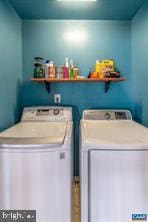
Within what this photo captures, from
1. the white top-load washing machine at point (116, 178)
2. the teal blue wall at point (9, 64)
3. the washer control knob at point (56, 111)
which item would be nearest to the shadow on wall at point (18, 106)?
the teal blue wall at point (9, 64)

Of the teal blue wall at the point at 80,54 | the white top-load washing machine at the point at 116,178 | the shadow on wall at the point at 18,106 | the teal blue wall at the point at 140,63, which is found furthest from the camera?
the teal blue wall at the point at 80,54

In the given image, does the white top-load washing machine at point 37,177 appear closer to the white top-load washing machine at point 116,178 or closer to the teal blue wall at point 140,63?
the white top-load washing machine at point 116,178

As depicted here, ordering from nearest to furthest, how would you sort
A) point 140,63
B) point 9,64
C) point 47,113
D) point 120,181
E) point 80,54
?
1. point 120,181
2. point 9,64
3. point 140,63
4. point 47,113
5. point 80,54

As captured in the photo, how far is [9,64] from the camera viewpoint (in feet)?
8.27

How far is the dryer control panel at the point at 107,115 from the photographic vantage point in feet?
9.42

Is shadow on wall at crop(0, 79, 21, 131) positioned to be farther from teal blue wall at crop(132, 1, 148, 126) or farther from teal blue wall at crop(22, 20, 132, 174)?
teal blue wall at crop(132, 1, 148, 126)

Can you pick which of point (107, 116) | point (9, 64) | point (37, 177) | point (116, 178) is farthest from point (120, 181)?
point (9, 64)

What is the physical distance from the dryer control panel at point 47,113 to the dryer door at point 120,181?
50.5 inches

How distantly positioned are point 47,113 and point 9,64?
2.45 feet

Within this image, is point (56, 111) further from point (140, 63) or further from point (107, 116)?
point (140, 63)

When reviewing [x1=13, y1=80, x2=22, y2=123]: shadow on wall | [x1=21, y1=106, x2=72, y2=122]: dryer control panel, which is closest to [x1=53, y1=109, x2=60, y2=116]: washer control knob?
[x1=21, y1=106, x2=72, y2=122]: dryer control panel

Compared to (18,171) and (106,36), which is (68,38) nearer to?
(106,36)

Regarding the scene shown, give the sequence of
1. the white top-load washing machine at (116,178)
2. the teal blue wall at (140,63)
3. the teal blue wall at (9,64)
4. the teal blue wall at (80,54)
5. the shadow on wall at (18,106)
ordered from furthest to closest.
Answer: the teal blue wall at (80,54) → the shadow on wall at (18,106) → the teal blue wall at (140,63) → the teal blue wall at (9,64) → the white top-load washing machine at (116,178)

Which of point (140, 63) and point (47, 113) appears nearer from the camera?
point (140, 63)
